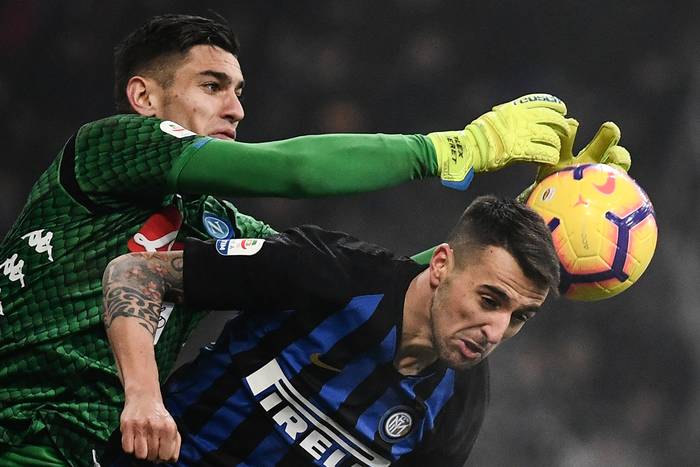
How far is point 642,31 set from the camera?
13.8 ft

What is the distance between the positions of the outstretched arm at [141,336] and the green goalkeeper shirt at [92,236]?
17 centimetres

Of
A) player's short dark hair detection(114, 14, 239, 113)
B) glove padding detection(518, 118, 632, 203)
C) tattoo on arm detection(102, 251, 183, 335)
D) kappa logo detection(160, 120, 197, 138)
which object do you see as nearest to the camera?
tattoo on arm detection(102, 251, 183, 335)

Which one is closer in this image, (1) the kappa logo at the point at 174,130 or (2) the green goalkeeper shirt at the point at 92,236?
(2) the green goalkeeper shirt at the point at 92,236

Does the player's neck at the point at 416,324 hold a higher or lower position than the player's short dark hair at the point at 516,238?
lower

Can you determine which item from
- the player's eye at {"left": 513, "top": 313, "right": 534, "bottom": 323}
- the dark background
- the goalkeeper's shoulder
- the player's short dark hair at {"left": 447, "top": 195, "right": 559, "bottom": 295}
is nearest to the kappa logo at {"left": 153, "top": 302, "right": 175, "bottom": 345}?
the goalkeeper's shoulder

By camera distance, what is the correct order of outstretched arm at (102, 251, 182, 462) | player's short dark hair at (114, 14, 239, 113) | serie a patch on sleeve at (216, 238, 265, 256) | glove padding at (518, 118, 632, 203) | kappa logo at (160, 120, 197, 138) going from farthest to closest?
player's short dark hair at (114, 14, 239, 113), glove padding at (518, 118, 632, 203), kappa logo at (160, 120, 197, 138), serie a patch on sleeve at (216, 238, 265, 256), outstretched arm at (102, 251, 182, 462)

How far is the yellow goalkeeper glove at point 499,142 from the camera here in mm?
1989

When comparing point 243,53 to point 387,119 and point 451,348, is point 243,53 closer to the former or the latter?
point 387,119

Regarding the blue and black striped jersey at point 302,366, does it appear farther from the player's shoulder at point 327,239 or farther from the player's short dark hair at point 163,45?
the player's short dark hair at point 163,45

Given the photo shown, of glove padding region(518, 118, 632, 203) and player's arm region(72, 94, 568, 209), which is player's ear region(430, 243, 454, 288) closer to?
player's arm region(72, 94, 568, 209)

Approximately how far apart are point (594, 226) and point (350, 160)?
636 millimetres

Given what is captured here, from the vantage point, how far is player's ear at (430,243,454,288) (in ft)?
7.09

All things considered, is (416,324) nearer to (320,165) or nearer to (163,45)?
(320,165)

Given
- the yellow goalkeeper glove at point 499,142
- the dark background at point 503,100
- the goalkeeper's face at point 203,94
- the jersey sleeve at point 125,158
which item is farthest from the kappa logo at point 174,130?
the dark background at point 503,100
